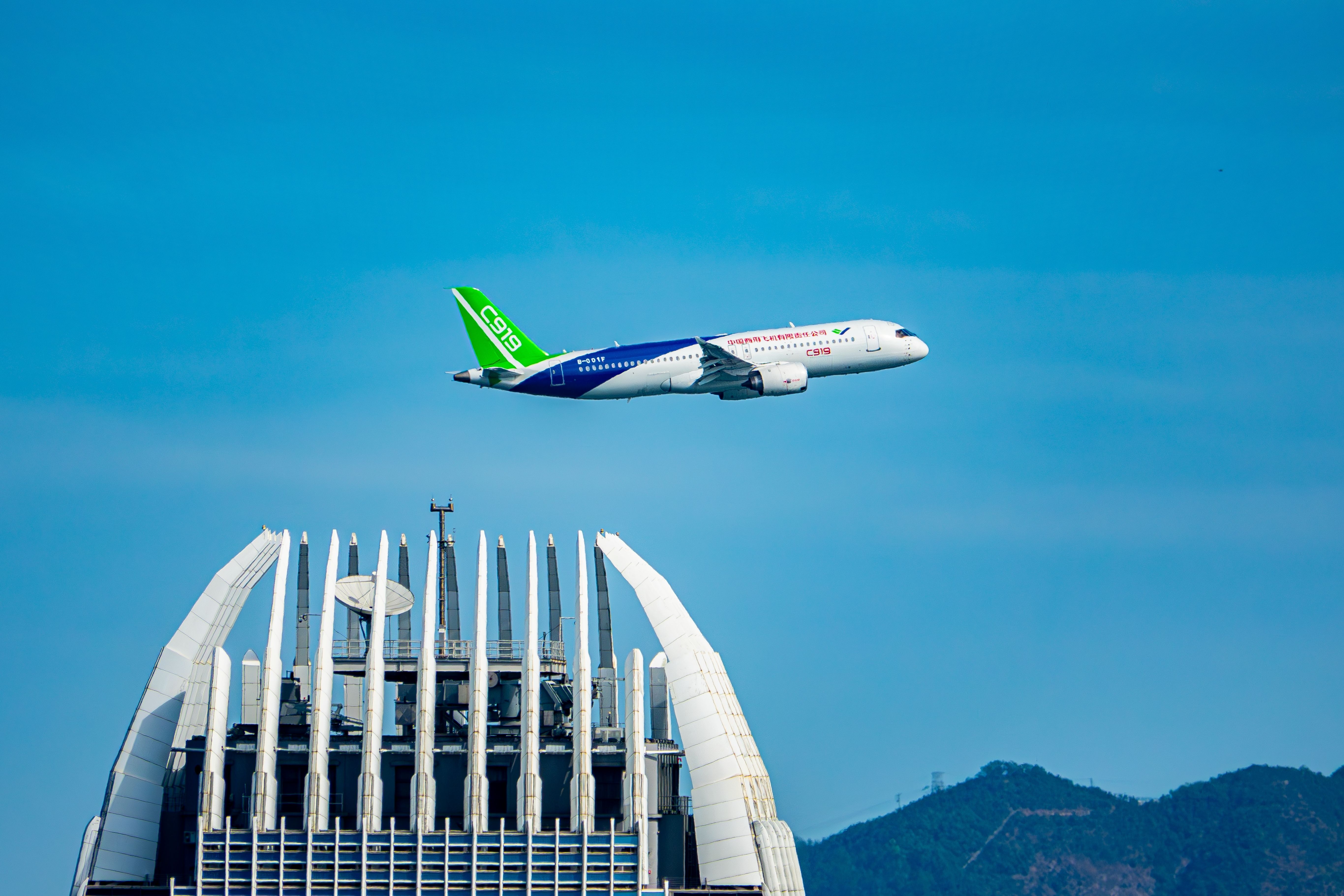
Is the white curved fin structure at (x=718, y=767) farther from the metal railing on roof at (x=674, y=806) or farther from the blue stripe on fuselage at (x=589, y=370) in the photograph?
the blue stripe on fuselage at (x=589, y=370)

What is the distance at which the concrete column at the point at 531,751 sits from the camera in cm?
8250

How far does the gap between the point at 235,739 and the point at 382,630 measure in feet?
31.9

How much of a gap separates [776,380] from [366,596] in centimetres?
4220

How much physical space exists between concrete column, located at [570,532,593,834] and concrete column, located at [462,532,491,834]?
4.41 m

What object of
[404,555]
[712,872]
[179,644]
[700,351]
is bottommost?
[712,872]

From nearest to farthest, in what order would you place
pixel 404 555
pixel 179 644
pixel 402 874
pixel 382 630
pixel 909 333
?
1. pixel 402 874
2. pixel 382 630
3. pixel 179 644
4. pixel 404 555
5. pixel 909 333

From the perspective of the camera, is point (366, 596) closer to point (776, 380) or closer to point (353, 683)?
point (353, 683)

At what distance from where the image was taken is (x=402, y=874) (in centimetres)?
8106

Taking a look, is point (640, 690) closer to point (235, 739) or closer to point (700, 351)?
point (235, 739)

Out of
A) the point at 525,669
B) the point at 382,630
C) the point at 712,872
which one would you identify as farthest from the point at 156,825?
the point at 712,872

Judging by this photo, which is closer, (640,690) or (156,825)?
(640,690)

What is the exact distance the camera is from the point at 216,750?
84812mm

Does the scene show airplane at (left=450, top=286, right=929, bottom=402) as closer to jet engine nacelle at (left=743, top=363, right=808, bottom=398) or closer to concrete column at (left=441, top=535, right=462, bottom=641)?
jet engine nacelle at (left=743, top=363, right=808, bottom=398)

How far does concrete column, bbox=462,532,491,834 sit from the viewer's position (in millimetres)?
82375
